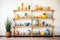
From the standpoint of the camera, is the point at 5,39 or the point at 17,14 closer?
the point at 5,39

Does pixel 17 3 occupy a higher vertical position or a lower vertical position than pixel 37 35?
higher

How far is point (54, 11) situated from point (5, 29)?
2.64 meters

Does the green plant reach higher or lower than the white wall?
lower

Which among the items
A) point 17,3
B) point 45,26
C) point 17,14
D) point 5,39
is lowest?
point 5,39

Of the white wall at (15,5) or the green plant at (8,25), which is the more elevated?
the white wall at (15,5)

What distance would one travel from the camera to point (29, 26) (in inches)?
273

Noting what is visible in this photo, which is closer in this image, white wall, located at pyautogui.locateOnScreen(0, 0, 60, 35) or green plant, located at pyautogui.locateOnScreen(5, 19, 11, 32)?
green plant, located at pyautogui.locateOnScreen(5, 19, 11, 32)

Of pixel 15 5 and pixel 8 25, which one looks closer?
pixel 8 25

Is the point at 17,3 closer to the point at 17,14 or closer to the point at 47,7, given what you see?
the point at 17,14

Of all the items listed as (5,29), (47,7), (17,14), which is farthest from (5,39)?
(47,7)

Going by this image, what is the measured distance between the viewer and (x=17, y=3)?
7.12 meters

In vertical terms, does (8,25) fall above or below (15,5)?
below

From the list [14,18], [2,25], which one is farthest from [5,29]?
[14,18]

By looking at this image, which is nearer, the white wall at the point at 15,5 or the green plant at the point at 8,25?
the green plant at the point at 8,25
